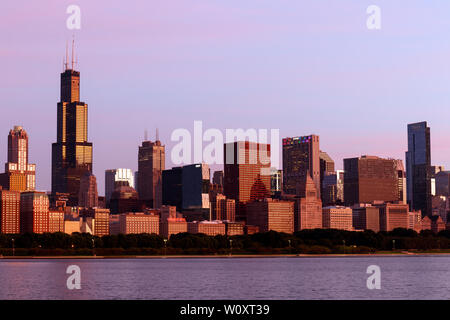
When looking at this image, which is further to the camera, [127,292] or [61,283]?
[61,283]

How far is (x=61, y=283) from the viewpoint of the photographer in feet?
384
